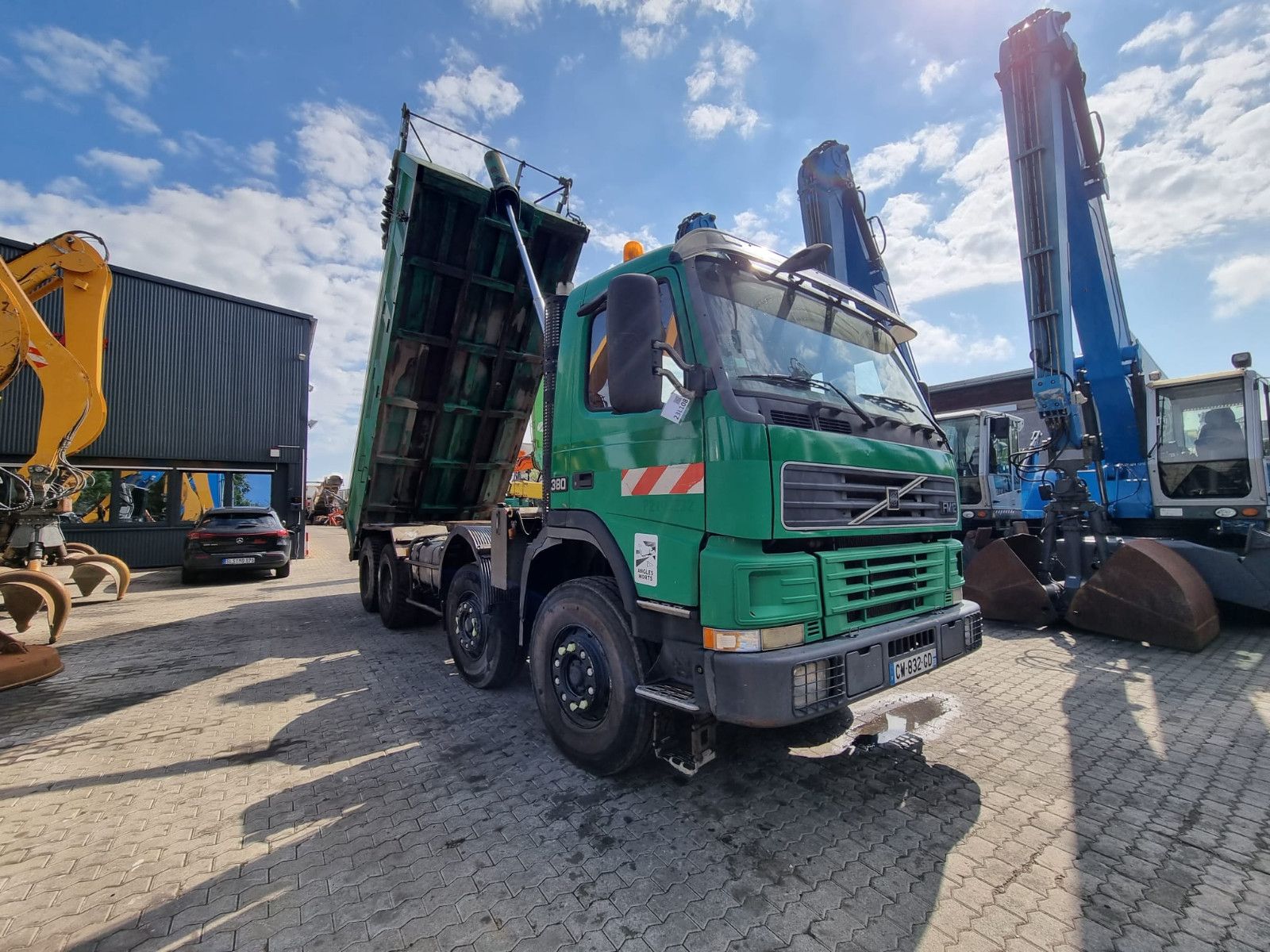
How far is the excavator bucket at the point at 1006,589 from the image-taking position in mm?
6270

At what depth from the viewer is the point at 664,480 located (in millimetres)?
2789

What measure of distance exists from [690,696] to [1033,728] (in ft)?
8.85

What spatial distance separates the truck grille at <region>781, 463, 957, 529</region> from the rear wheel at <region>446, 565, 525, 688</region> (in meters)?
2.60

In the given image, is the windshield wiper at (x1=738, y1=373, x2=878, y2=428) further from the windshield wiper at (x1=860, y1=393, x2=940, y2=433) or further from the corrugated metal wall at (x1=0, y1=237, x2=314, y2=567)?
the corrugated metal wall at (x1=0, y1=237, x2=314, y2=567)

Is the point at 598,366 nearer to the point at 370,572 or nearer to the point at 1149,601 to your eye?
the point at 370,572

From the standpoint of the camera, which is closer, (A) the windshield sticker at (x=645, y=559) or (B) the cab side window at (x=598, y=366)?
(A) the windshield sticker at (x=645, y=559)

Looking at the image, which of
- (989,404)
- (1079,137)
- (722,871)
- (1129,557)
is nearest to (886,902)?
(722,871)

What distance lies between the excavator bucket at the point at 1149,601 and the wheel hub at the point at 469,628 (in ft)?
20.0

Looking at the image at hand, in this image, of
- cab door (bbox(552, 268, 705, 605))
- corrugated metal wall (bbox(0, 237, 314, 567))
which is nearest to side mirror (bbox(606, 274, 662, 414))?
cab door (bbox(552, 268, 705, 605))

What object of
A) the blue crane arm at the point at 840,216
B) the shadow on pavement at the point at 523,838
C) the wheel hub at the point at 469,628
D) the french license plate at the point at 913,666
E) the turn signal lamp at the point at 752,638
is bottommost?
the shadow on pavement at the point at 523,838

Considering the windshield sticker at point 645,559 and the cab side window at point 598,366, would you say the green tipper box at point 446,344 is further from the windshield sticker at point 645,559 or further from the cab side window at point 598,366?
the windshield sticker at point 645,559

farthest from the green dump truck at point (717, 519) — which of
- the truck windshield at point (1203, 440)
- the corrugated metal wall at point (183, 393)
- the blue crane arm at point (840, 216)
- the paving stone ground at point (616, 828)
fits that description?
the corrugated metal wall at point (183, 393)

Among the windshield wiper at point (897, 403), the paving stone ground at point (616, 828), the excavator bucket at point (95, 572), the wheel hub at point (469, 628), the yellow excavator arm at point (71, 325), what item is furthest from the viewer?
the excavator bucket at point (95, 572)

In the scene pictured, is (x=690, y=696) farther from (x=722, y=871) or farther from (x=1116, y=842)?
(x=1116, y=842)
